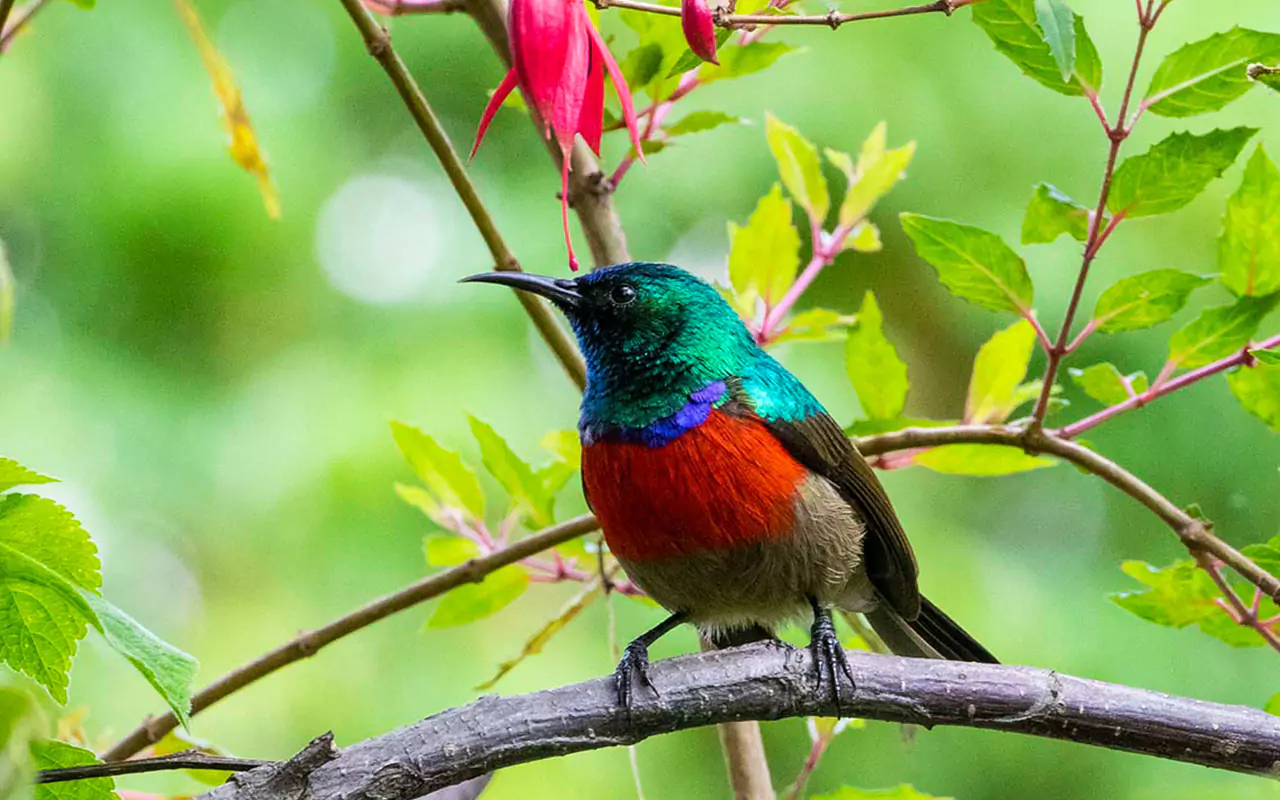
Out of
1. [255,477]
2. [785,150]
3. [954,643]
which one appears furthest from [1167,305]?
[255,477]

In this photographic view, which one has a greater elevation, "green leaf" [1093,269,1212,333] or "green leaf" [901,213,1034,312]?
"green leaf" [901,213,1034,312]

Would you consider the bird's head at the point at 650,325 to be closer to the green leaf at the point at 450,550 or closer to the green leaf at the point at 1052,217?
the green leaf at the point at 450,550

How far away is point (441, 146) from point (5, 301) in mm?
1046

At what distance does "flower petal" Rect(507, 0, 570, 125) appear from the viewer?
35.7 inches

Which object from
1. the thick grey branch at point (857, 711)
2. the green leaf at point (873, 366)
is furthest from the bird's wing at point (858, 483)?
the thick grey branch at point (857, 711)

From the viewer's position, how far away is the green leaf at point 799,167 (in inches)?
71.7

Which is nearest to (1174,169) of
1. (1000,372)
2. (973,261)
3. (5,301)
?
(973,261)

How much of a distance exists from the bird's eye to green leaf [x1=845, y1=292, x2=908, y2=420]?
13.9 inches

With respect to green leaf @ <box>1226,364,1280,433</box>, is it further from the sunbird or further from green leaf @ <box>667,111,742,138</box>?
green leaf @ <box>667,111,742,138</box>

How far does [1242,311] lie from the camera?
1.46 m

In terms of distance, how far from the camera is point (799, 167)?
72.5 inches

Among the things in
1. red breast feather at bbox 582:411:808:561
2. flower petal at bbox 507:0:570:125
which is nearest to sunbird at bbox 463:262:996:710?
red breast feather at bbox 582:411:808:561

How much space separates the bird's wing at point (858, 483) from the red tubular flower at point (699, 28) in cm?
91

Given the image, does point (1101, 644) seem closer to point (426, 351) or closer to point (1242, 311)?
point (426, 351)
